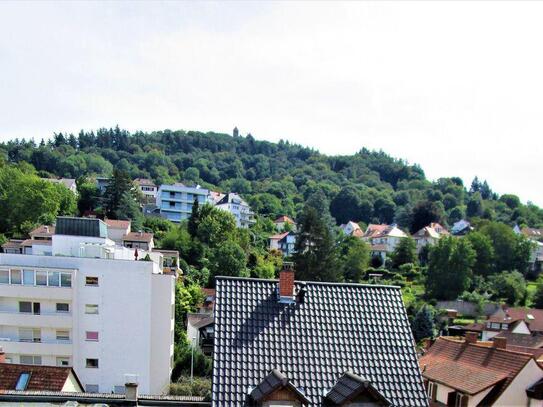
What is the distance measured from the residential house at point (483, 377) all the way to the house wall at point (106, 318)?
61.5 feet

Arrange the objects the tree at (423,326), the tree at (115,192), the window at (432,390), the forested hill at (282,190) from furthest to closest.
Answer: the forested hill at (282,190) < the tree at (115,192) < the tree at (423,326) < the window at (432,390)

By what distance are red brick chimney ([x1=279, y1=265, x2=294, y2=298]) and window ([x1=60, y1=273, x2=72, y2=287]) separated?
73.3 ft

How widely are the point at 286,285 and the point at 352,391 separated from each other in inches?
138

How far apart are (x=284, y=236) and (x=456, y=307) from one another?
41.9m

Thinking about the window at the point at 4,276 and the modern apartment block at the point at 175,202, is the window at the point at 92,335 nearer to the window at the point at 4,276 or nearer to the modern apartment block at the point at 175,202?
the window at the point at 4,276

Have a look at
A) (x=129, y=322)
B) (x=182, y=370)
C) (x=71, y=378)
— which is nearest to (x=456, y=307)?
(x=182, y=370)

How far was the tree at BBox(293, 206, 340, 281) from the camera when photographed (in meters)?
64.7

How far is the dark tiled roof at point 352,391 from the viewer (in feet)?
39.0

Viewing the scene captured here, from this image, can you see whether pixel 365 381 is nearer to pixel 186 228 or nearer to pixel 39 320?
pixel 39 320

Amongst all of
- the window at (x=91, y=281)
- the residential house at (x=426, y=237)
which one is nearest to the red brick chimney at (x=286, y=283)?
the window at (x=91, y=281)

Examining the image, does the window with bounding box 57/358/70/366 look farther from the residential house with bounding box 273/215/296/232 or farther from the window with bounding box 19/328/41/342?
the residential house with bounding box 273/215/296/232

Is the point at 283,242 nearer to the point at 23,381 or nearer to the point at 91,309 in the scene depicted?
the point at 91,309

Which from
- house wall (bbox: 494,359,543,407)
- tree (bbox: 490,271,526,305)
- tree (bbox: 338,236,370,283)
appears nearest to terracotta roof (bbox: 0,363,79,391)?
house wall (bbox: 494,359,543,407)

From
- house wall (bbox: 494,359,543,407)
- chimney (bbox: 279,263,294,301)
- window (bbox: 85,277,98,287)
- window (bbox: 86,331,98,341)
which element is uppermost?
chimney (bbox: 279,263,294,301)
